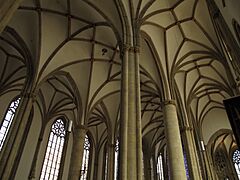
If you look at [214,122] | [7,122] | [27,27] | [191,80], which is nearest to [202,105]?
[214,122]

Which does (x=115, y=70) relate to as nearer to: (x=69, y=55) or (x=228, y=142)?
(x=69, y=55)

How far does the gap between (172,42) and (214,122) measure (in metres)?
10.2

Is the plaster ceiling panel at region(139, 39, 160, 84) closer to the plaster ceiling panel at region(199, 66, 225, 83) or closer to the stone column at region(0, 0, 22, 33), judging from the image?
the plaster ceiling panel at region(199, 66, 225, 83)

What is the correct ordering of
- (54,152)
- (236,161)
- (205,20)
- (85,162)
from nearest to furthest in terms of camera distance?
(205,20), (54,152), (85,162), (236,161)

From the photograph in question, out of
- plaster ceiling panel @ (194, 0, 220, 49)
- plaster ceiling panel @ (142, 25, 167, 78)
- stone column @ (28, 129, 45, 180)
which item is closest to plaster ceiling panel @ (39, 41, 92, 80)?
plaster ceiling panel @ (142, 25, 167, 78)

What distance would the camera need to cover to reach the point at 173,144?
11703 millimetres

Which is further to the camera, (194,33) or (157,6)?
(194,33)

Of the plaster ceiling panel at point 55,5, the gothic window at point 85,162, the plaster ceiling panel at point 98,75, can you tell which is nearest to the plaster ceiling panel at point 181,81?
the plaster ceiling panel at point 98,75

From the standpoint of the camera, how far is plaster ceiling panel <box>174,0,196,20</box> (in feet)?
42.6

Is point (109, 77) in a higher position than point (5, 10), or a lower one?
higher

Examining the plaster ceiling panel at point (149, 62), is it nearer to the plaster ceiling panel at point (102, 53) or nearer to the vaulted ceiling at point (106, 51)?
the vaulted ceiling at point (106, 51)

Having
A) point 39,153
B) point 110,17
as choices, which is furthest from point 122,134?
point 39,153

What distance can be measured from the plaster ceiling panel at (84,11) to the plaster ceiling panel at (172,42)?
4335 millimetres

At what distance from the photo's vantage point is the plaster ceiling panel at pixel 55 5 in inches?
500
